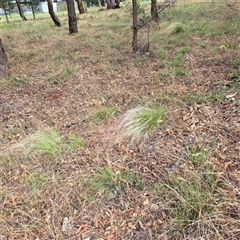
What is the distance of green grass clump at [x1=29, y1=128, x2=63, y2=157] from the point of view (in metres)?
2.22

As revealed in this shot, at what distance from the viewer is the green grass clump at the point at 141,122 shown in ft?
7.32

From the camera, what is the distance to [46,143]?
88.8 inches

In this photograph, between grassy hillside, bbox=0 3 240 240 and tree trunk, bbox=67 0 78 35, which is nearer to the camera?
grassy hillside, bbox=0 3 240 240

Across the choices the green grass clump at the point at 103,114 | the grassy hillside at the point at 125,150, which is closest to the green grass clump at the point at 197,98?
the grassy hillside at the point at 125,150

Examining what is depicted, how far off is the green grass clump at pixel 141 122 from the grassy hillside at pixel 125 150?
0.01 meters

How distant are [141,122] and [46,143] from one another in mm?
990

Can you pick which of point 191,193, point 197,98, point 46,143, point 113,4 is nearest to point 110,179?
point 191,193

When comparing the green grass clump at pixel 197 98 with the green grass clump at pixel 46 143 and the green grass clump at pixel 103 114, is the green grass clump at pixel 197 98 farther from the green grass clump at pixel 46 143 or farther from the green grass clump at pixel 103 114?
the green grass clump at pixel 46 143

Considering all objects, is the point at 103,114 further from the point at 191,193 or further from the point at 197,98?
the point at 191,193

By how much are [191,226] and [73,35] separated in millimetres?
6971

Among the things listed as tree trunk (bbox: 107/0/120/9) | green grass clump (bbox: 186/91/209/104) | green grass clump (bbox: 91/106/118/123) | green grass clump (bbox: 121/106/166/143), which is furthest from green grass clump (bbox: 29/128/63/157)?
tree trunk (bbox: 107/0/120/9)

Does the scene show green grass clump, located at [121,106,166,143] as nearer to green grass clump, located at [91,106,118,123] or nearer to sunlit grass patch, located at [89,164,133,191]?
green grass clump, located at [91,106,118,123]

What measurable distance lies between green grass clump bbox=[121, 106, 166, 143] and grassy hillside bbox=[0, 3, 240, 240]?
0.04 feet

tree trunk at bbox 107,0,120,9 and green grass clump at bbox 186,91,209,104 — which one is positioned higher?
tree trunk at bbox 107,0,120,9
